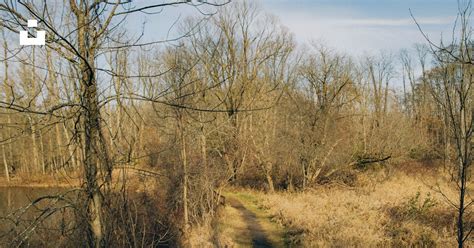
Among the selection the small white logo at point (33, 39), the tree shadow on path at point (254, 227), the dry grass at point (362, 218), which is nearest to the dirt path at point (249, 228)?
the tree shadow on path at point (254, 227)

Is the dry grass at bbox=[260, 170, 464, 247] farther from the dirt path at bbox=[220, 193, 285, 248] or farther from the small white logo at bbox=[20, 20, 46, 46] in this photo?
the small white logo at bbox=[20, 20, 46, 46]

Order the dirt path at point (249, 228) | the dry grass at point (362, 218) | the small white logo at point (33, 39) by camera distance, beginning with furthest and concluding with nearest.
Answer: the dirt path at point (249, 228), the dry grass at point (362, 218), the small white logo at point (33, 39)

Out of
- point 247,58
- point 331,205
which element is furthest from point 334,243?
point 247,58

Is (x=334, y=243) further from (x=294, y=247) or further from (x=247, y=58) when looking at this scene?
(x=247, y=58)

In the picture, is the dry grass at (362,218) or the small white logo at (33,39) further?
the dry grass at (362,218)

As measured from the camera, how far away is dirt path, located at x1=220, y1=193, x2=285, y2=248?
11273 mm

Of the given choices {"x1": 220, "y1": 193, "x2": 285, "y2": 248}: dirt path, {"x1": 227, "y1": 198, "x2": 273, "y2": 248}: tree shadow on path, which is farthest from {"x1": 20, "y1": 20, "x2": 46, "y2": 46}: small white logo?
{"x1": 227, "y1": 198, "x2": 273, "y2": 248}: tree shadow on path

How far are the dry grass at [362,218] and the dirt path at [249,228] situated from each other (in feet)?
1.57

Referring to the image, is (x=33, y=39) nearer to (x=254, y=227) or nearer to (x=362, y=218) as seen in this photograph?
(x=254, y=227)

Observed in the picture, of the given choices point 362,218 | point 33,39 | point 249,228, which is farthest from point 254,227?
point 33,39

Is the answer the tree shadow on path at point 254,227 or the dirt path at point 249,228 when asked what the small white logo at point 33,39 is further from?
the tree shadow on path at point 254,227

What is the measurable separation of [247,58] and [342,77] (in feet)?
28.9

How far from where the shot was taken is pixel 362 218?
12.7 meters

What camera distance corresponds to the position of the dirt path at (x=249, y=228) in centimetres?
1127
